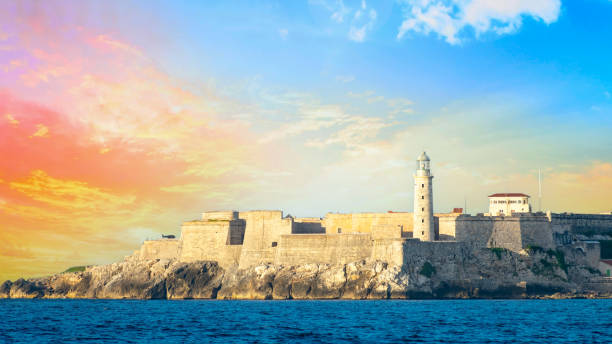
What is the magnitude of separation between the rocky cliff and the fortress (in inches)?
44.9

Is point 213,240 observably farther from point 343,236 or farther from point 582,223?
point 582,223

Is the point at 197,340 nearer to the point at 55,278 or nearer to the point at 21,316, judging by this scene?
the point at 21,316

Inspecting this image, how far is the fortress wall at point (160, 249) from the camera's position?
7525 centimetres

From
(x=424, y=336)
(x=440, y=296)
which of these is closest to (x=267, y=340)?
(x=424, y=336)

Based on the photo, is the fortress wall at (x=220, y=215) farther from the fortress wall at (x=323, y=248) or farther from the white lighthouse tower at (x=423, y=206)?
the white lighthouse tower at (x=423, y=206)

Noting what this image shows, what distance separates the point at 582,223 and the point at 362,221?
79.7 feet

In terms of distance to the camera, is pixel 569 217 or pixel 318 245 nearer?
pixel 318 245

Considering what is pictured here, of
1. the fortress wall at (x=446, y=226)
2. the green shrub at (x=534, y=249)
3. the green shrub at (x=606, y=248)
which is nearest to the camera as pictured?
the fortress wall at (x=446, y=226)

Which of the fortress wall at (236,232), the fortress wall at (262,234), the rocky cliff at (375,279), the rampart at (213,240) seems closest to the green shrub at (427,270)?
the rocky cliff at (375,279)

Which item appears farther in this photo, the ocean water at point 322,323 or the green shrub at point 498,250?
the green shrub at point 498,250

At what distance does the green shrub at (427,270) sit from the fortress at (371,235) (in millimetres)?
1084

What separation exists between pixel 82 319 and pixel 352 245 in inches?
1021

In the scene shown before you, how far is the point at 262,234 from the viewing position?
70.4 meters

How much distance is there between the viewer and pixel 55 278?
8050cm
